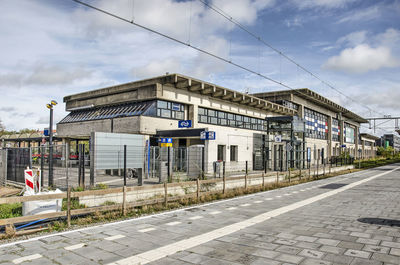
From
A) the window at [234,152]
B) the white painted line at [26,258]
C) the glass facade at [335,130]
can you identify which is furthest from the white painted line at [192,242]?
the glass facade at [335,130]

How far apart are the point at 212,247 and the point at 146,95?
1982 cm

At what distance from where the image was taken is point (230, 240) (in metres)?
6.68

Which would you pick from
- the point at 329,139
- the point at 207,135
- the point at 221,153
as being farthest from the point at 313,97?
the point at 207,135

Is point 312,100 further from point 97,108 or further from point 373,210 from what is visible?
point 373,210

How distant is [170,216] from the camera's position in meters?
9.27

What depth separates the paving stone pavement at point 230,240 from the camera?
5.47 meters

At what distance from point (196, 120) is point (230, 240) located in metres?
20.6

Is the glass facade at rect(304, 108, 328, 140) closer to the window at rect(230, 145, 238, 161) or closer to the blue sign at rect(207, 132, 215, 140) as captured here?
the window at rect(230, 145, 238, 161)

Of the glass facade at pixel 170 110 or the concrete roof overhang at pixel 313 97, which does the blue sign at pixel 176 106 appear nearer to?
the glass facade at pixel 170 110

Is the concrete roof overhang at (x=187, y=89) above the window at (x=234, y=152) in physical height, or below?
above

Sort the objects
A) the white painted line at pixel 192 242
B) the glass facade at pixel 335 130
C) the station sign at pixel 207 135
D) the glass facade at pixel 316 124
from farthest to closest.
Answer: the glass facade at pixel 335 130 → the glass facade at pixel 316 124 → the station sign at pixel 207 135 → the white painted line at pixel 192 242

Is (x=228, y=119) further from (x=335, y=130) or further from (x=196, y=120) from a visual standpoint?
(x=335, y=130)

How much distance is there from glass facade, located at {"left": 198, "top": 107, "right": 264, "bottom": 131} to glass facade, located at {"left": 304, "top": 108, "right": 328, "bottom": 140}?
15.1 metres

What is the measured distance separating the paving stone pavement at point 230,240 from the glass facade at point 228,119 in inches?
733
